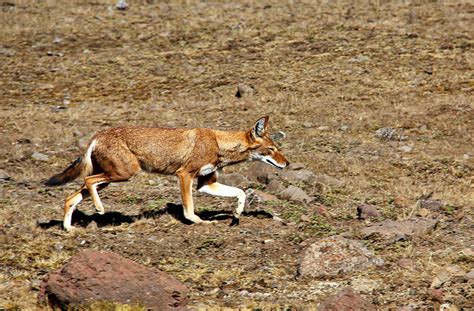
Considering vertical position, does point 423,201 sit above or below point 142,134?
below

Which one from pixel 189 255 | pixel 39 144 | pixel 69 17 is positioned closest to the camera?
pixel 189 255

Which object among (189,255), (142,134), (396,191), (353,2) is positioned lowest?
(353,2)

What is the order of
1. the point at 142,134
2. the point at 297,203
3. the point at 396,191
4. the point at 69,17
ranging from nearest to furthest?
1. the point at 142,134
2. the point at 297,203
3. the point at 396,191
4. the point at 69,17

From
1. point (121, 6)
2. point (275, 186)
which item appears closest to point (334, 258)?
point (275, 186)

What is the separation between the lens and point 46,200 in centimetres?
1484

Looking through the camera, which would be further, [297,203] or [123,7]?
[123,7]

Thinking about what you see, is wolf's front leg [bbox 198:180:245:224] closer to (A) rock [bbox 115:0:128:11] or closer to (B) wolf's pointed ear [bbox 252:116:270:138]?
(B) wolf's pointed ear [bbox 252:116:270:138]

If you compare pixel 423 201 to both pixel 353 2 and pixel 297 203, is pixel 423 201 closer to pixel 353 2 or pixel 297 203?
pixel 297 203

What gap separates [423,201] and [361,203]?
1.07 m

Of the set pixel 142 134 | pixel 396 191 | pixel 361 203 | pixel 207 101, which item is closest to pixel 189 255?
pixel 142 134

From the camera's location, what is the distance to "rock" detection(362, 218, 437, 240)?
12.7 meters

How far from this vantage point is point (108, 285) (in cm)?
977

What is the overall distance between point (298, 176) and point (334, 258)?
530cm

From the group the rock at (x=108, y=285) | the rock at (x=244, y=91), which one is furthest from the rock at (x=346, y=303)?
the rock at (x=244, y=91)
